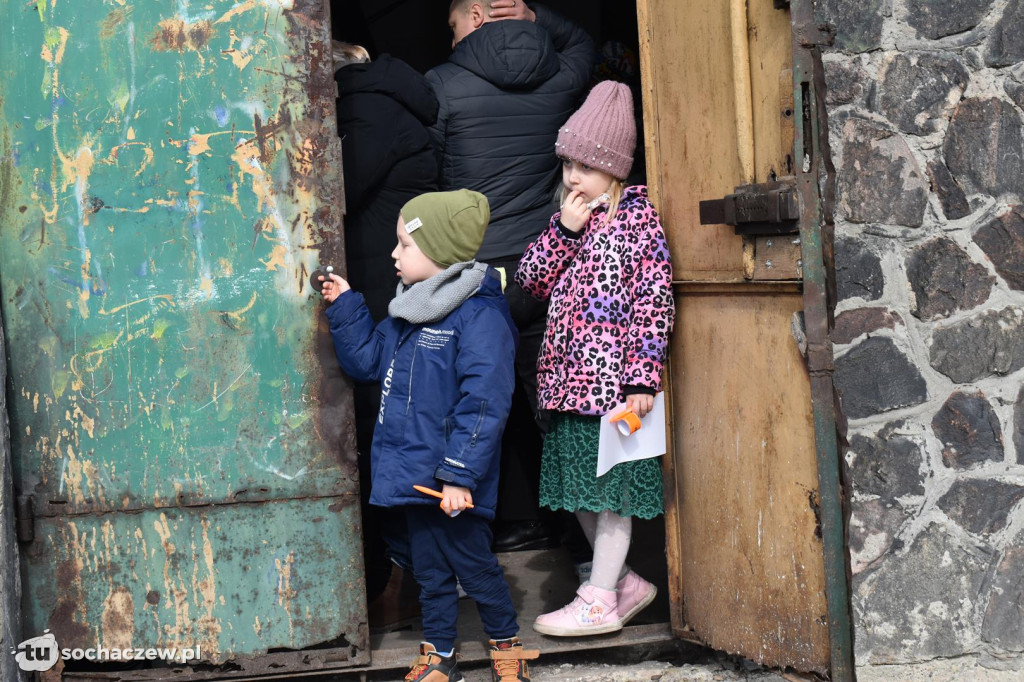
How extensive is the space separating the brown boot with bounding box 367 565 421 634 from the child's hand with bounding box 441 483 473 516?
846 millimetres

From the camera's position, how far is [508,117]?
3.72m

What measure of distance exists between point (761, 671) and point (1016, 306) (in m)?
1.38

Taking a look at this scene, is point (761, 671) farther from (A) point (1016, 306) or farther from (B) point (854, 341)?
(A) point (1016, 306)

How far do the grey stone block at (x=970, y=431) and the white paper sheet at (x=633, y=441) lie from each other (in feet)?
3.28

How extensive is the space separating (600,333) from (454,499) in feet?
2.08

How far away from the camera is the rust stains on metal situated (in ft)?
9.90

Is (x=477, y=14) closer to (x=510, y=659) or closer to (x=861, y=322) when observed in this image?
(x=861, y=322)

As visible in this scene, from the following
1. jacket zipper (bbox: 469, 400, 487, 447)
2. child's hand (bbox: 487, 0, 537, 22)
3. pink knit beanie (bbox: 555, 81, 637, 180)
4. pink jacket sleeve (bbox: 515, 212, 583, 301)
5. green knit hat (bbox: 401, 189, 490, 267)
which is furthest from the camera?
child's hand (bbox: 487, 0, 537, 22)

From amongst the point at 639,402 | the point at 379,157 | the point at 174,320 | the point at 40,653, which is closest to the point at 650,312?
the point at 639,402

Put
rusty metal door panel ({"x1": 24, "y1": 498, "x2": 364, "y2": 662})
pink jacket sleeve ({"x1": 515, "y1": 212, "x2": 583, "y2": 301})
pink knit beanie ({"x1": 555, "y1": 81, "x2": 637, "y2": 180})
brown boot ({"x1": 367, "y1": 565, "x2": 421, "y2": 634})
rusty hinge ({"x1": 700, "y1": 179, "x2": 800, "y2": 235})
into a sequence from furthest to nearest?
1. brown boot ({"x1": 367, "y1": 565, "x2": 421, "y2": 634})
2. pink jacket sleeve ({"x1": 515, "y1": 212, "x2": 583, "y2": 301})
3. pink knit beanie ({"x1": 555, "y1": 81, "x2": 637, "y2": 180})
4. rusty metal door panel ({"x1": 24, "y1": 498, "x2": 364, "y2": 662})
5. rusty hinge ({"x1": 700, "y1": 179, "x2": 800, "y2": 235})

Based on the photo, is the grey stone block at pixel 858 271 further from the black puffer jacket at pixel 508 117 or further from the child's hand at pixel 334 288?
the child's hand at pixel 334 288

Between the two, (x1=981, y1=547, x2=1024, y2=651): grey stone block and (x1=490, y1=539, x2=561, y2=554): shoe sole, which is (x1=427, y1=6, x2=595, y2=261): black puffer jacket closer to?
(x1=490, y1=539, x2=561, y2=554): shoe sole

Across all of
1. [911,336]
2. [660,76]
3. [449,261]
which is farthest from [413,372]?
[911,336]

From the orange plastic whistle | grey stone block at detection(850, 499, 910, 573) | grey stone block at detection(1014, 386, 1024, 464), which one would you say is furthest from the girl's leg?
grey stone block at detection(1014, 386, 1024, 464)
